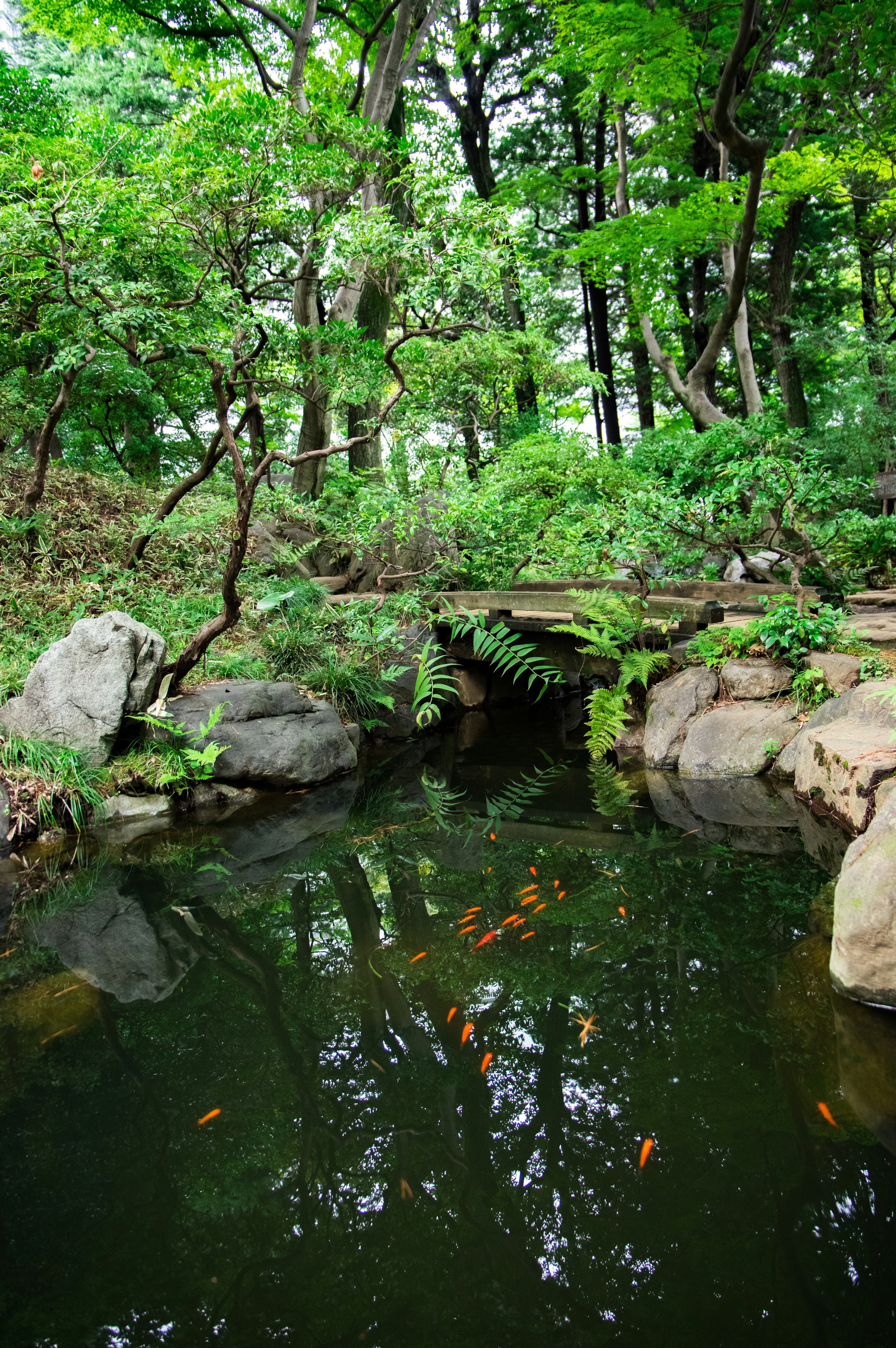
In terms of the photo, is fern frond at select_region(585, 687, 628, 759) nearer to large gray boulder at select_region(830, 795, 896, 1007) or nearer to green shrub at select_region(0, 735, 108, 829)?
large gray boulder at select_region(830, 795, 896, 1007)

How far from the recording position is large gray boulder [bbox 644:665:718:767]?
6.04m

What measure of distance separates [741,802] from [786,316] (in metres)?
11.6

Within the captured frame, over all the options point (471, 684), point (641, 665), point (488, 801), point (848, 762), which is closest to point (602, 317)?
point (471, 684)

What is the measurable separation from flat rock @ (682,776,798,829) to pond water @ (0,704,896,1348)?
1.68 ft

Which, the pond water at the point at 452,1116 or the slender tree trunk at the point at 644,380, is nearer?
the pond water at the point at 452,1116

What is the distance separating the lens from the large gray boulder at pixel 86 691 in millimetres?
5414

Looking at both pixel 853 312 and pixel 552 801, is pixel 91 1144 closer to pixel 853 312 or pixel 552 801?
pixel 552 801

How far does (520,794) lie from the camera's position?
560 cm

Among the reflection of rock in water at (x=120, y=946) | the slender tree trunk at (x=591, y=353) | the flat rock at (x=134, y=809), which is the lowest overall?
the reflection of rock in water at (x=120, y=946)

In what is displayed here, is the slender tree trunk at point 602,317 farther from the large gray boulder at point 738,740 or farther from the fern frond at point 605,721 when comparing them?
the large gray boulder at point 738,740

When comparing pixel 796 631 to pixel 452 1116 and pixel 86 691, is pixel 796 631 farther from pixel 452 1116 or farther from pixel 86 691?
pixel 86 691

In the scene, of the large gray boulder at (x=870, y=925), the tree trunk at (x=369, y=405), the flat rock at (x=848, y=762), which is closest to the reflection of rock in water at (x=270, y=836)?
the large gray boulder at (x=870, y=925)

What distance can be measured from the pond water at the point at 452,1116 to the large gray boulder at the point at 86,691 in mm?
1706

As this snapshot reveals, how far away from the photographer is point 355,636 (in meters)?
7.27
